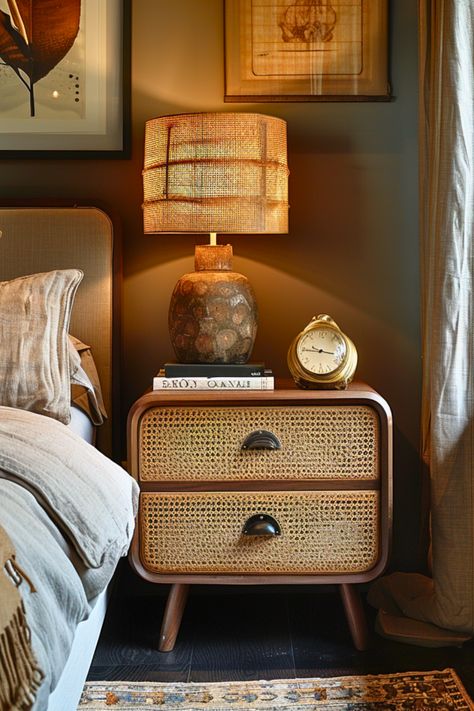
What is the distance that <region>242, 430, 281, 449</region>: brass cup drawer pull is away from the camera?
212 centimetres

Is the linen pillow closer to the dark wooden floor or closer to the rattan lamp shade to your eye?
the rattan lamp shade

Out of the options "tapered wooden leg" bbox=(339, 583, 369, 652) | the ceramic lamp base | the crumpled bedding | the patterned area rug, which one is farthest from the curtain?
the crumpled bedding

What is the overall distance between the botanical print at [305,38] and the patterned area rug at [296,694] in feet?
5.38

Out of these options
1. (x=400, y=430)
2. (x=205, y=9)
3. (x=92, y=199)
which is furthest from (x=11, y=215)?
(x=400, y=430)

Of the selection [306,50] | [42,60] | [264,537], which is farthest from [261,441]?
[42,60]

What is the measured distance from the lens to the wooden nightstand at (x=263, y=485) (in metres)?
2.13

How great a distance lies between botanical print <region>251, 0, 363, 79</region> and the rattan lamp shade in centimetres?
40

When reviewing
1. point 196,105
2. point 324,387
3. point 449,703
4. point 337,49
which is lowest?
point 449,703

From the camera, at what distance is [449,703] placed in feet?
6.18

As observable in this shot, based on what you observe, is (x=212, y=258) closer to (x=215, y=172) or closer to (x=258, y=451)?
(x=215, y=172)

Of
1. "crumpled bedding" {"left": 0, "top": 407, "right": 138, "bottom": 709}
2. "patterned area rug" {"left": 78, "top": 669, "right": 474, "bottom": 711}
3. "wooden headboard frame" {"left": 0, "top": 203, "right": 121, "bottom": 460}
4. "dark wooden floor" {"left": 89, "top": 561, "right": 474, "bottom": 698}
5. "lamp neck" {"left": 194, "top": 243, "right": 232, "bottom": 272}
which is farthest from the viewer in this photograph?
"wooden headboard frame" {"left": 0, "top": 203, "right": 121, "bottom": 460}

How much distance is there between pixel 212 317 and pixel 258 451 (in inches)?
14.4

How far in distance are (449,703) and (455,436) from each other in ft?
2.04

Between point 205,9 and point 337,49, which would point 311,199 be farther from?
point 205,9
